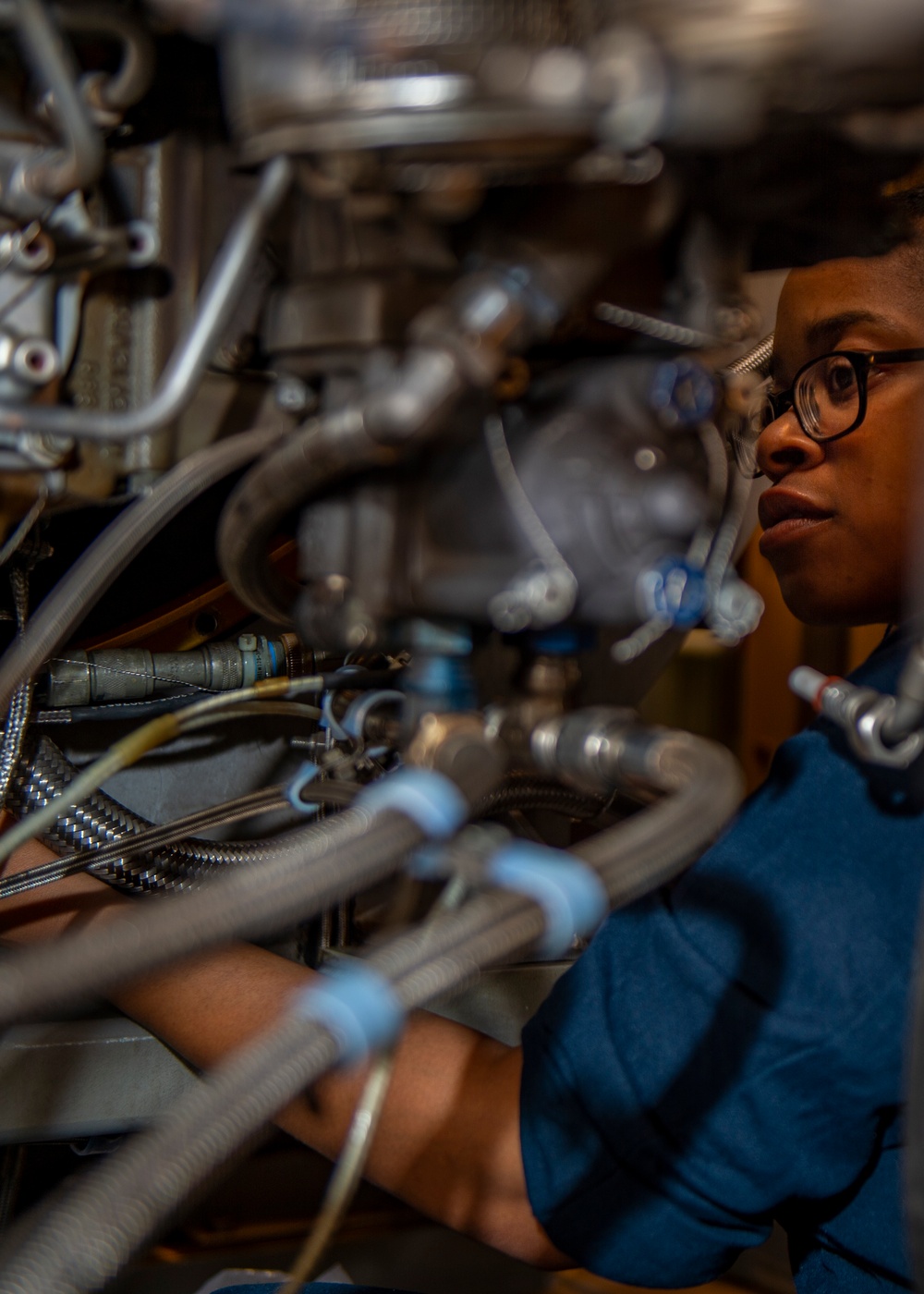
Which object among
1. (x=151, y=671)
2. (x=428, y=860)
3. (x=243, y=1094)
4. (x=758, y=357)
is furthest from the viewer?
(x=758, y=357)

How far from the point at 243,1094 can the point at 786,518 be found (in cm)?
67

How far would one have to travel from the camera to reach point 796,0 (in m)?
0.40

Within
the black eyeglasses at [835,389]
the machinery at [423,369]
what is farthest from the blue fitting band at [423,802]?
the black eyeglasses at [835,389]

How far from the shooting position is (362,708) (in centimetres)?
64

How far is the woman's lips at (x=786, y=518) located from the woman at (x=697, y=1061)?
0.16 m

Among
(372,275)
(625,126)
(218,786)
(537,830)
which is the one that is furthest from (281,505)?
(537,830)

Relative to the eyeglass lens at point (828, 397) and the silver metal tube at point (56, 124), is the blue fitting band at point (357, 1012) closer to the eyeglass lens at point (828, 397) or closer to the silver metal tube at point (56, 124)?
the silver metal tube at point (56, 124)

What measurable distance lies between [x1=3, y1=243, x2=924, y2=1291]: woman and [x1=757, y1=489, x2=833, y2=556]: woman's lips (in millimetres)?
161

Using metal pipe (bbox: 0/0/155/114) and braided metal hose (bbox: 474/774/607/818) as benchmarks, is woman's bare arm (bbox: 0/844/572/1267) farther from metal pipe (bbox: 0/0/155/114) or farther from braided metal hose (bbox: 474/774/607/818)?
metal pipe (bbox: 0/0/155/114)

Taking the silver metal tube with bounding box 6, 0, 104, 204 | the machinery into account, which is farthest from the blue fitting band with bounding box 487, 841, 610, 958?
the silver metal tube with bounding box 6, 0, 104, 204

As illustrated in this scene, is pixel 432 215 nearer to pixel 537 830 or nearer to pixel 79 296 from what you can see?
pixel 79 296

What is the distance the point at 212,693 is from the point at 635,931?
14.9 inches

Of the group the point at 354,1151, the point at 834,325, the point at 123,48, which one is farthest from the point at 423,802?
the point at 834,325

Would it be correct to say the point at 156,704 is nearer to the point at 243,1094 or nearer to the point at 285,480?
the point at 285,480
